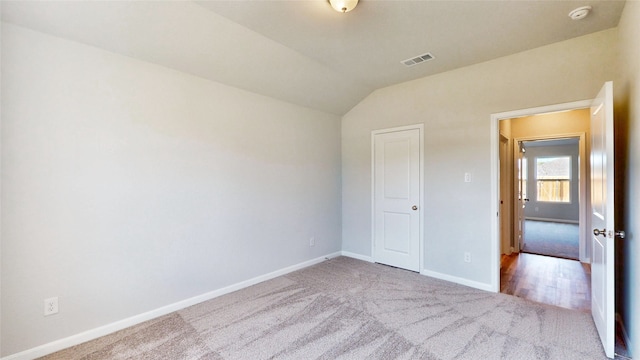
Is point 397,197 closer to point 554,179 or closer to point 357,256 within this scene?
point 357,256

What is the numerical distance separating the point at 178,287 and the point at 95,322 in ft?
2.22

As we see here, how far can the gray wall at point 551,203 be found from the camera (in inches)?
329

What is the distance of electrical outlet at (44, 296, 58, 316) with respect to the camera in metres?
2.17

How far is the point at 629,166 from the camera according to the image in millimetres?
2135

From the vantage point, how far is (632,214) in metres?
2.03

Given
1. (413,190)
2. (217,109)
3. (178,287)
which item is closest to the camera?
(178,287)

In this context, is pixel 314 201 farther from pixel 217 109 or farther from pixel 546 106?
pixel 546 106

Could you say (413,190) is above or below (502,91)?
below

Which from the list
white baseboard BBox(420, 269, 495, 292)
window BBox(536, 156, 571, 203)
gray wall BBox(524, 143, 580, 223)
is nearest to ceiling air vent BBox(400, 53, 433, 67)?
white baseboard BBox(420, 269, 495, 292)

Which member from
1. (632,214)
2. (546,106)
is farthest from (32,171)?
(546,106)

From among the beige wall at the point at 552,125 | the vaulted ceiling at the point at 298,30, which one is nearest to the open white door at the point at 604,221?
the vaulted ceiling at the point at 298,30

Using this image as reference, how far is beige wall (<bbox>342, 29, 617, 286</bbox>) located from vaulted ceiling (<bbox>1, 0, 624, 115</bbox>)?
0.17m

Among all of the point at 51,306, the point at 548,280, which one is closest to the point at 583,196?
the point at 548,280

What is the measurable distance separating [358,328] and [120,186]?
2.42 metres
